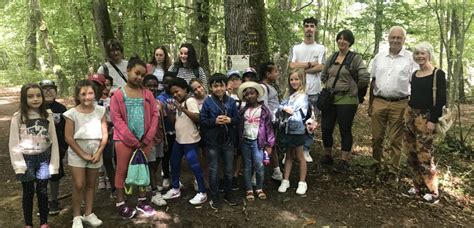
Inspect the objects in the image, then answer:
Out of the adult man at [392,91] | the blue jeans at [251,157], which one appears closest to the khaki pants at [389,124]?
the adult man at [392,91]

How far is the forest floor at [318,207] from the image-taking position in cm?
441

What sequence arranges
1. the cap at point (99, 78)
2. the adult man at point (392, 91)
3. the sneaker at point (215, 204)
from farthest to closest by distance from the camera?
the adult man at point (392, 91) < the cap at point (99, 78) < the sneaker at point (215, 204)

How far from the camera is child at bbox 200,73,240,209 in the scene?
464cm

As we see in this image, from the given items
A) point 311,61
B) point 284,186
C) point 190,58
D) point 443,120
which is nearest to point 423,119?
point 443,120

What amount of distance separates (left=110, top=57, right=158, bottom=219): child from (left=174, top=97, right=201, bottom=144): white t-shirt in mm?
420

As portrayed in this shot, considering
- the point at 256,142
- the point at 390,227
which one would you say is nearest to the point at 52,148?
the point at 256,142

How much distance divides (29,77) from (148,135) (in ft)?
72.8

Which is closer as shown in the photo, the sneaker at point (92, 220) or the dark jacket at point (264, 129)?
the sneaker at point (92, 220)

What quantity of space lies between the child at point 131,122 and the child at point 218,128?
718 millimetres

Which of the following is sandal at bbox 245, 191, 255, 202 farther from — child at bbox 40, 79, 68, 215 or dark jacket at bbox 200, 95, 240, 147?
child at bbox 40, 79, 68, 215

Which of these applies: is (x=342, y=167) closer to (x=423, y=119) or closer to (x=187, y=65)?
(x=423, y=119)

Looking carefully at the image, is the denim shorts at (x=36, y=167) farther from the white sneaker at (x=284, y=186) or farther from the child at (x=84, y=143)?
the white sneaker at (x=284, y=186)

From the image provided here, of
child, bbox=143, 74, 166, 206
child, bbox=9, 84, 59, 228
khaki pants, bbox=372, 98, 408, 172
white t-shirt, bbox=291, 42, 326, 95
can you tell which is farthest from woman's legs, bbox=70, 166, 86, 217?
khaki pants, bbox=372, 98, 408, 172

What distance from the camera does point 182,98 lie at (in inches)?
195
